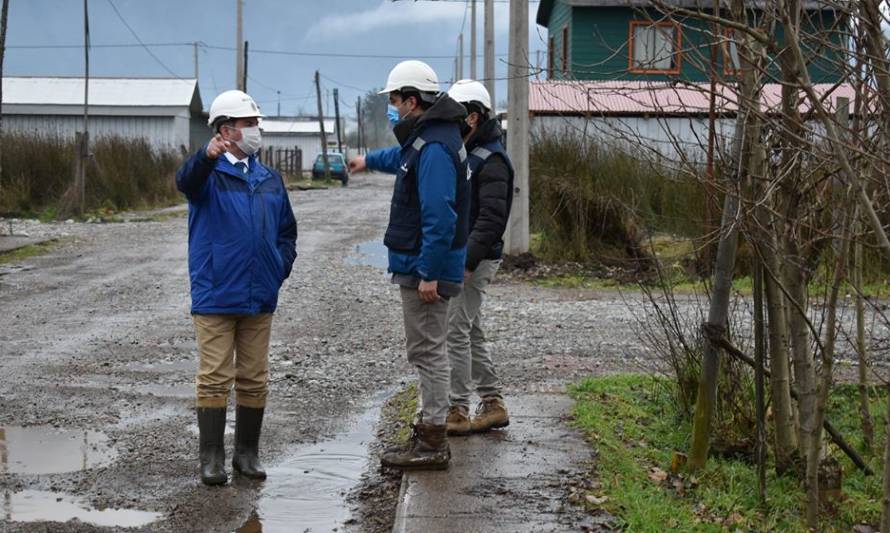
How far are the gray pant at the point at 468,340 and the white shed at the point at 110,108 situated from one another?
5147 centimetres

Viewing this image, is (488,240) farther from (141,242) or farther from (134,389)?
(141,242)

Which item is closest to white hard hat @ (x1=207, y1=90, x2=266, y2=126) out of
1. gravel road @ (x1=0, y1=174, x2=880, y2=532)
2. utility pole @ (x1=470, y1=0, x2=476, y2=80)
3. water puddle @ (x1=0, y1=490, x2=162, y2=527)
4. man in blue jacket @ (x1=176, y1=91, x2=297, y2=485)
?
man in blue jacket @ (x1=176, y1=91, x2=297, y2=485)

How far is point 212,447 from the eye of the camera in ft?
21.1

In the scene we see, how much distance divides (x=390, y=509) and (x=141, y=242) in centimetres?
1750

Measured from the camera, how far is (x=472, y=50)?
3822 centimetres

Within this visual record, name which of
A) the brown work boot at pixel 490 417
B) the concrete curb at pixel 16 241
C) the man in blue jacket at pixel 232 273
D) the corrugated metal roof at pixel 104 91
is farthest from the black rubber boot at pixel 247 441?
the corrugated metal roof at pixel 104 91

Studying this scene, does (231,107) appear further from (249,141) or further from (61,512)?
(61,512)

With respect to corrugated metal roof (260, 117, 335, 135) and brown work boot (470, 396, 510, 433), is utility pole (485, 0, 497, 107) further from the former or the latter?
corrugated metal roof (260, 117, 335, 135)

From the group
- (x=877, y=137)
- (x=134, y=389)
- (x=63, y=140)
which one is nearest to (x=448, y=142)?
(x=877, y=137)

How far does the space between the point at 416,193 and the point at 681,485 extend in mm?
1987

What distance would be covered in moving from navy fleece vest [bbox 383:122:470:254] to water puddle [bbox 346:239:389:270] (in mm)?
11523

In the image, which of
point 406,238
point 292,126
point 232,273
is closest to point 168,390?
point 232,273

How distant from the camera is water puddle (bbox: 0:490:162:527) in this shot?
18.7 feet

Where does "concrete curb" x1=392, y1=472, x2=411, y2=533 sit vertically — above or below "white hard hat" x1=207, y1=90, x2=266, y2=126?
below
